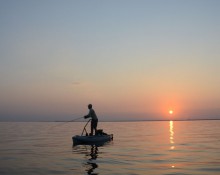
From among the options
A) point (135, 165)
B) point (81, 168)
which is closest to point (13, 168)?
point (81, 168)

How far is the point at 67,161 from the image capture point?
56.5 feet

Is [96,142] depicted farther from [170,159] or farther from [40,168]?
[40,168]

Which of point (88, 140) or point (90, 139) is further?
point (90, 139)

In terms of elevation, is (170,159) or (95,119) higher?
(95,119)

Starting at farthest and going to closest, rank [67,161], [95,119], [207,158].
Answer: [95,119] → [207,158] → [67,161]

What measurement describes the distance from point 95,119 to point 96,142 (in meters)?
2.18

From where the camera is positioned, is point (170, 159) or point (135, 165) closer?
point (135, 165)

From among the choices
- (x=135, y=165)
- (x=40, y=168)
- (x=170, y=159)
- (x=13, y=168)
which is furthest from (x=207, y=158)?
(x=13, y=168)

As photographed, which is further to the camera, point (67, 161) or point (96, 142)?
point (96, 142)

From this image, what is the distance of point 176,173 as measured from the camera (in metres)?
13.5

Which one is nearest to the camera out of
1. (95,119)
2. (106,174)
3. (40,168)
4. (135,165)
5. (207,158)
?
(106,174)

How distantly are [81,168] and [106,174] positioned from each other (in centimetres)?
198

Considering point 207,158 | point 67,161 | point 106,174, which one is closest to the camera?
point 106,174

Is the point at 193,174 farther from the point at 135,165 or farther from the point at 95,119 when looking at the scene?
the point at 95,119
